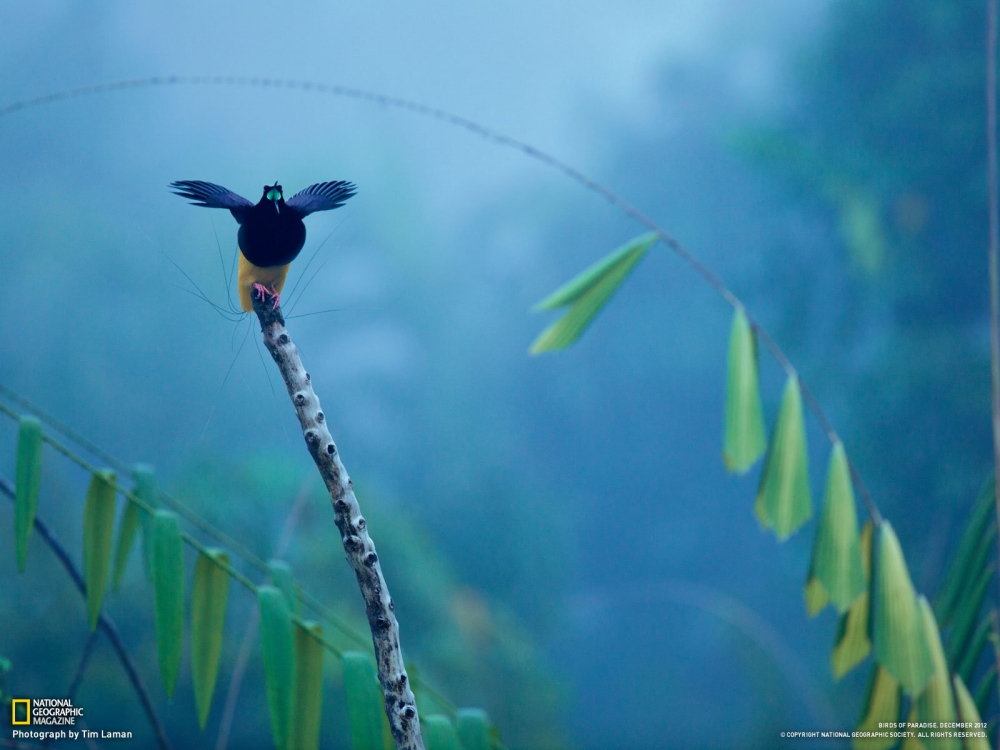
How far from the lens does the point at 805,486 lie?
0.66 m

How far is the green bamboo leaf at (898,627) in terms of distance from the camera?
652mm

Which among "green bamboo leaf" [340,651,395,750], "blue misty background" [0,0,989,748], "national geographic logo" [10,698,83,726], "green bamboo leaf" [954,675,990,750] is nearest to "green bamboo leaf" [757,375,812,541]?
"green bamboo leaf" [954,675,990,750]

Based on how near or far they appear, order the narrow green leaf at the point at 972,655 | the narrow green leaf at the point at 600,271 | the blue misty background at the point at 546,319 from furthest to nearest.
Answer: the blue misty background at the point at 546,319 < the narrow green leaf at the point at 972,655 < the narrow green leaf at the point at 600,271

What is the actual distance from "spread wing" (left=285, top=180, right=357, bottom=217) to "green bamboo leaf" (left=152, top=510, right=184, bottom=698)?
0.24 metres

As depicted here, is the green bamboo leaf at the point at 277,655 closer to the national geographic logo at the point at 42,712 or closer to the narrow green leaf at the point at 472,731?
the narrow green leaf at the point at 472,731

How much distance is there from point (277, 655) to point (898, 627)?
0.52 m

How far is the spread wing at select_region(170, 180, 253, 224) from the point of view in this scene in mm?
307

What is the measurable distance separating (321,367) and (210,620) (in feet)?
3.03

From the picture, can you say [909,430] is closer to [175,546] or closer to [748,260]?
[748,260]

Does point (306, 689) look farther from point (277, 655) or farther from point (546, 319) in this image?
point (546, 319)

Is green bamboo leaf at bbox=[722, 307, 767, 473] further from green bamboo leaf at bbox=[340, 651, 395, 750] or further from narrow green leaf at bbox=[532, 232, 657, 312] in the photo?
green bamboo leaf at bbox=[340, 651, 395, 750]

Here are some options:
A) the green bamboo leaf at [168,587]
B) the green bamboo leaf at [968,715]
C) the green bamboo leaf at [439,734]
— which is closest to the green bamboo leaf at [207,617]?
the green bamboo leaf at [168,587]

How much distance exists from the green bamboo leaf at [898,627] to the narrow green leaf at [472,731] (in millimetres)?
380

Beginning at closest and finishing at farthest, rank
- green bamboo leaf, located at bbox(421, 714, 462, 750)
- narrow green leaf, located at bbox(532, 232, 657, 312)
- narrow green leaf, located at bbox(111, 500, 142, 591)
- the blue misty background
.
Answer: green bamboo leaf, located at bbox(421, 714, 462, 750) < narrow green leaf, located at bbox(111, 500, 142, 591) < narrow green leaf, located at bbox(532, 232, 657, 312) < the blue misty background
